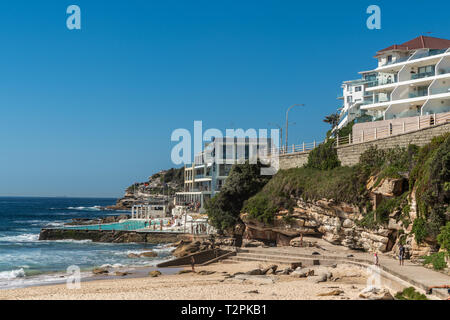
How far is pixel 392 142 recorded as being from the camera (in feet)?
95.6

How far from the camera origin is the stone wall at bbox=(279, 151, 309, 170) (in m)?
39.3

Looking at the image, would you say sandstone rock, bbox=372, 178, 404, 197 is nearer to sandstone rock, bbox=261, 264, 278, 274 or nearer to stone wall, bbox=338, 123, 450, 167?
stone wall, bbox=338, 123, 450, 167

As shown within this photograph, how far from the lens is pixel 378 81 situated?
42312mm

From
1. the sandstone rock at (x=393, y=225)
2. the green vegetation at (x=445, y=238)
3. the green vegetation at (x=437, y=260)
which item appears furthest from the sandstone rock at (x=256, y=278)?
the green vegetation at (x=445, y=238)

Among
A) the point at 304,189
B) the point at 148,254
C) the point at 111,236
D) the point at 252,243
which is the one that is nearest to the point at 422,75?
the point at 304,189

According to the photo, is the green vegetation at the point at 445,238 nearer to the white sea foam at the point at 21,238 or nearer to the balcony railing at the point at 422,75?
the balcony railing at the point at 422,75

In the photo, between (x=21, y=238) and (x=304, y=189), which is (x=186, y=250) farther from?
(x=21, y=238)

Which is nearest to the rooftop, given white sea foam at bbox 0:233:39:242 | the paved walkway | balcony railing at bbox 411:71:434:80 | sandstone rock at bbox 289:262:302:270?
balcony railing at bbox 411:71:434:80

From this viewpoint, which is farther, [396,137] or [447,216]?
[396,137]

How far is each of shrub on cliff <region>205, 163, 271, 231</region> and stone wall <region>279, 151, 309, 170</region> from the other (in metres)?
2.67

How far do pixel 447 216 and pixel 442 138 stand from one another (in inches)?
197

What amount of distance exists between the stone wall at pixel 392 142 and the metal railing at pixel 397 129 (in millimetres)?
318
